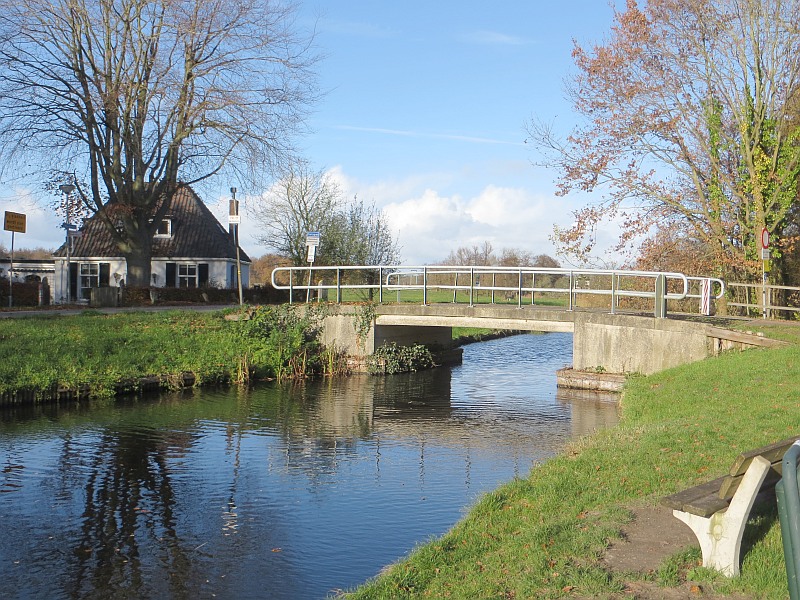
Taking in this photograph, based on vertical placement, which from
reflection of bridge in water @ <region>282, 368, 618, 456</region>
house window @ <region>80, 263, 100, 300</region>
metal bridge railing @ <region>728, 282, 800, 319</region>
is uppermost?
house window @ <region>80, 263, 100, 300</region>

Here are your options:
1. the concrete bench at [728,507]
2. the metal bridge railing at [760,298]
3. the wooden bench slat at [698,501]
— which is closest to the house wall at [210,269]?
the metal bridge railing at [760,298]

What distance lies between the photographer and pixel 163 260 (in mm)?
44812

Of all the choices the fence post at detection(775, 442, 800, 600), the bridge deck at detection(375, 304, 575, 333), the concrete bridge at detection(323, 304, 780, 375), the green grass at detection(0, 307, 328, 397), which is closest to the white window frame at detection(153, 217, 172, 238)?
the green grass at detection(0, 307, 328, 397)

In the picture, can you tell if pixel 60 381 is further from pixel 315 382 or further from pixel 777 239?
pixel 777 239

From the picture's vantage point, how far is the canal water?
294 inches

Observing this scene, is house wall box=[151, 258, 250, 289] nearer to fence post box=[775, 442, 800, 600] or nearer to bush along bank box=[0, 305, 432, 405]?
bush along bank box=[0, 305, 432, 405]

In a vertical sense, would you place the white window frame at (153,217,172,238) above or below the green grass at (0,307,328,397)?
above

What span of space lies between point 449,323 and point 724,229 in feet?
30.5

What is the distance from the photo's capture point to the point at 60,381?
58.7 feet

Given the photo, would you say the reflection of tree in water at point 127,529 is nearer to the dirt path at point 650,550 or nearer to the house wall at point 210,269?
the dirt path at point 650,550

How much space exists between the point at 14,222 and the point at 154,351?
28.6ft

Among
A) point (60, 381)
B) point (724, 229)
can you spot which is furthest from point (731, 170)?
point (60, 381)

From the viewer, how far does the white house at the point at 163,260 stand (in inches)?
1740

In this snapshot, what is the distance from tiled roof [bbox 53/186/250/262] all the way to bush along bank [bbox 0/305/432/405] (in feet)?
68.2
